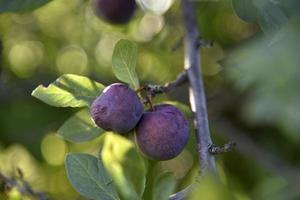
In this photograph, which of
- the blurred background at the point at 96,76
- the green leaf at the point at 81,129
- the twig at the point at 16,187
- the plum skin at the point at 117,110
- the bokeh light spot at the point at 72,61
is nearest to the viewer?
the plum skin at the point at 117,110

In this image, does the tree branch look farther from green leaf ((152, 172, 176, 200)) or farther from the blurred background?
the blurred background

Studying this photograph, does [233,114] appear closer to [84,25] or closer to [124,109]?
[84,25]

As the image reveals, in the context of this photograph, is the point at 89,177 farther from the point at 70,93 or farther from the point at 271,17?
the point at 271,17

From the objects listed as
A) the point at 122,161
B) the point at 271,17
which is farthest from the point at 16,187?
the point at 122,161

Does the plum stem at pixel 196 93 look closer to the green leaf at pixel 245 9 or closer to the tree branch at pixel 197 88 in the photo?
the tree branch at pixel 197 88

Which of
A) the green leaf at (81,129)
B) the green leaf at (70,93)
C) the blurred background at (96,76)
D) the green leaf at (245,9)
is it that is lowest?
the blurred background at (96,76)

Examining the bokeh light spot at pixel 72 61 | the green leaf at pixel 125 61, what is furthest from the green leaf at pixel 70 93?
the bokeh light spot at pixel 72 61
